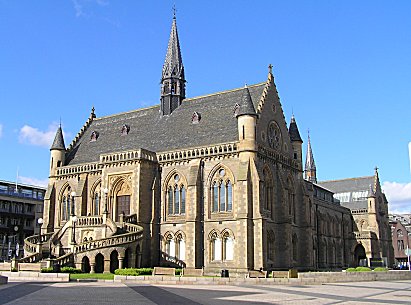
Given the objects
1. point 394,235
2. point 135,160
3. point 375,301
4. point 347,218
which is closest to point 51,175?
point 135,160

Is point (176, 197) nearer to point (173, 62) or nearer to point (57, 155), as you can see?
point (57, 155)

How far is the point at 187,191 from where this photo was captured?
180ft

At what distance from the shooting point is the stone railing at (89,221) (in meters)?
54.6

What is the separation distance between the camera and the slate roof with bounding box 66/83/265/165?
57.4m

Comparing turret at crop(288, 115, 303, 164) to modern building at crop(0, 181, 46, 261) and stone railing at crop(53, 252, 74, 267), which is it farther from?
modern building at crop(0, 181, 46, 261)

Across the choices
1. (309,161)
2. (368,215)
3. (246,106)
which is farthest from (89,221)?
(309,161)

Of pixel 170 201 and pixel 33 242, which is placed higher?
pixel 170 201

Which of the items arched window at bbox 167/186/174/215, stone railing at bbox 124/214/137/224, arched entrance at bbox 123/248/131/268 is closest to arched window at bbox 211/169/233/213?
arched window at bbox 167/186/174/215

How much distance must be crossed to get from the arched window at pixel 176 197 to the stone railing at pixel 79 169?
1020 cm

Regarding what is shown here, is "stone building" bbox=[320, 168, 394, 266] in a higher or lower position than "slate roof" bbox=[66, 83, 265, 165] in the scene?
lower

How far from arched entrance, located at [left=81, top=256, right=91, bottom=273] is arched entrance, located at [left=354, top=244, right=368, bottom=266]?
6226 cm

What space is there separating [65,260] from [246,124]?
22.8 m

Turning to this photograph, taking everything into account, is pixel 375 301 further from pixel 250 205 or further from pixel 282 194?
pixel 282 194

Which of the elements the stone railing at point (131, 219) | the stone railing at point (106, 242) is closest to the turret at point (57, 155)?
the stone railing at point (131, 219)
